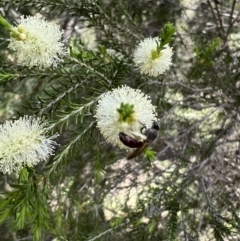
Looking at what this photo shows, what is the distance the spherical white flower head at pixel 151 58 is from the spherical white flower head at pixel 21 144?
47 centimetres

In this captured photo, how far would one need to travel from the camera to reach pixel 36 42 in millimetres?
1365

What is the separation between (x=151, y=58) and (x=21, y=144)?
57 centimetres

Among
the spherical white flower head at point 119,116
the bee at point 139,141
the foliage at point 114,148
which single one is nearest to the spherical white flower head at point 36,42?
the foliage at point 114,148

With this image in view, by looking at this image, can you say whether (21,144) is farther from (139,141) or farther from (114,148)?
(114,148)

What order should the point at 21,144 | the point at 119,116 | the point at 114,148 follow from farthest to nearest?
the point at 114,148 < the point at 21,144 < the point at 119,116

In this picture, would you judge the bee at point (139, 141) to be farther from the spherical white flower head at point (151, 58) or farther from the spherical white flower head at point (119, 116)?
the spherical white flower head at point (151, 58)

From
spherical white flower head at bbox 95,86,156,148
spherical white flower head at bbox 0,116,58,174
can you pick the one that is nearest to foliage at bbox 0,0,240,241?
spherical white flower head at bbox 0,116,58,174

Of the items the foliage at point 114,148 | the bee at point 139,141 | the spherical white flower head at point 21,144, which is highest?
the bee at point 139,141

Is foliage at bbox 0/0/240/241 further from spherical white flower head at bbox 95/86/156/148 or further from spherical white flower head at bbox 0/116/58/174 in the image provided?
spherical white flower head at bbox 95/86/156/148

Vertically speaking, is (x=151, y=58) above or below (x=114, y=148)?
above

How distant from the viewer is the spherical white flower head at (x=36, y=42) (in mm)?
1347

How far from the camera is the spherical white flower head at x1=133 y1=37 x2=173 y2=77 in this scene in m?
1.53

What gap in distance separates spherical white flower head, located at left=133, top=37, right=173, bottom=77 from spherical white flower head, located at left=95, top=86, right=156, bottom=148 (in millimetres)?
284

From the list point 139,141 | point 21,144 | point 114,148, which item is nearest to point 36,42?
point 21,144
